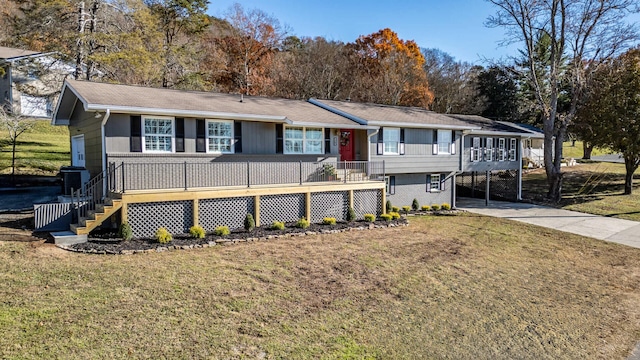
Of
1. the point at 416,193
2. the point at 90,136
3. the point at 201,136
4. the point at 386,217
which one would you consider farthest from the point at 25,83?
the point at 416,193

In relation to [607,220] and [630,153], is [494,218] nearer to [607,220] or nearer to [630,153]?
[607,220]

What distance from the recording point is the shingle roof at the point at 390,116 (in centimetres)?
1749

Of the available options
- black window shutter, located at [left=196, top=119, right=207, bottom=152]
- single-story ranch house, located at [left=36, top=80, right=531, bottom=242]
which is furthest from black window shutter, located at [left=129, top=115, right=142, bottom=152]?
black window shutter, located at [left=196, top=119, right=207, bottom=152]

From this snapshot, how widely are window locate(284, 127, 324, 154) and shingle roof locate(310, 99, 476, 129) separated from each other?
2437mm

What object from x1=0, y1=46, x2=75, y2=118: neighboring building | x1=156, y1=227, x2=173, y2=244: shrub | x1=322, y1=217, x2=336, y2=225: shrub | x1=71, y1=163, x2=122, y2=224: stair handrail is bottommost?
x1=322, y1=217, x2=336, y2=225: shrub

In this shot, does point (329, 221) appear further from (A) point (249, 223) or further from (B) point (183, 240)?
(B) point (183, 240)

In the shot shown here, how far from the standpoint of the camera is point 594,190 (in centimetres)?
2573

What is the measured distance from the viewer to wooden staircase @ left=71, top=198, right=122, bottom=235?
977 centimetres

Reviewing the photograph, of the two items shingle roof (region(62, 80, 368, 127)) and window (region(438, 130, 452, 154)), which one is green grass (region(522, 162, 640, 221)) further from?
shingle roof (region(62, 80, 368, 127))

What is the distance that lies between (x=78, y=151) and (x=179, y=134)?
Result: 5204 mm

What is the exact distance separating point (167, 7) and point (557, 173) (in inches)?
1133

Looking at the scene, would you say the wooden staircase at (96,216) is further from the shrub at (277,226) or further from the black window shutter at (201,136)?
the shrub at (277,226)

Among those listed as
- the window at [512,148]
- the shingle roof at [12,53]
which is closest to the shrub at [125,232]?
the window at [512,148]

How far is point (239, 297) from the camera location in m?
Answer: 7.55
